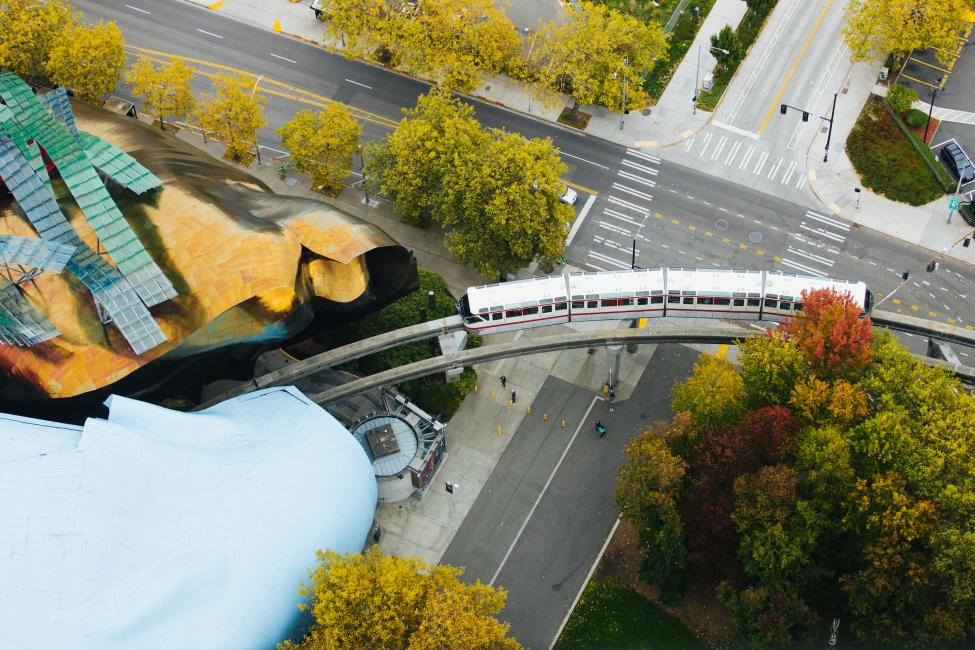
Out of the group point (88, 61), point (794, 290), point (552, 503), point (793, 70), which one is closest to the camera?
point (794, 290)

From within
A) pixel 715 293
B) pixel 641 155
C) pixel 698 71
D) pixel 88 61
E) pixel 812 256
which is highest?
pixel 698 71

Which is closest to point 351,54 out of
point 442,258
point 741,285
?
point 442,258

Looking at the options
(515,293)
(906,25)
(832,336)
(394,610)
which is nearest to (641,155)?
(906,25)

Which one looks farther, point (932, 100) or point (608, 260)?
point (932, 100)

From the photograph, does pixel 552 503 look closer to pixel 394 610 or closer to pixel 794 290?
pixel 394 610

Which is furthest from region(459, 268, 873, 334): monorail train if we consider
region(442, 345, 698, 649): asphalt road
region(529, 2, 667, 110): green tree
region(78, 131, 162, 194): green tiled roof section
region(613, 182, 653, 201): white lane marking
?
region(529, 2, 667, 110): green tree

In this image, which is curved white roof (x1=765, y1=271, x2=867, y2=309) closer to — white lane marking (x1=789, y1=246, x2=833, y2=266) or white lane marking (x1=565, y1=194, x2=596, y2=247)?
white lane marking (x1=789, y1=246, x2=833, y2=266)
